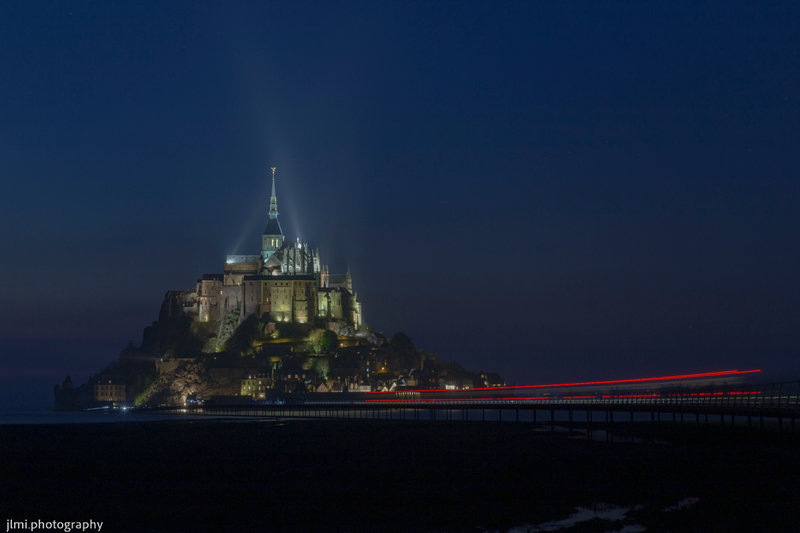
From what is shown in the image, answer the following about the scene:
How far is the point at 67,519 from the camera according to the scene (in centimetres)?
2928

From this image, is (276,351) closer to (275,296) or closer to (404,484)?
(275,296)

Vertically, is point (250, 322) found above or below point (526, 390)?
above

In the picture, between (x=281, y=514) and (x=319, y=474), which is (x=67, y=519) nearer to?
(x=281, y=514)

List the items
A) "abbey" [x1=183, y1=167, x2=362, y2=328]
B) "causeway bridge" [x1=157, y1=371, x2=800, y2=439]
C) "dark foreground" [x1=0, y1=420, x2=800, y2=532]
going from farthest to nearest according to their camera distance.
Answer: "abbey" [x1=183, y1=167, x2=362, y2=328] < "causeway bridge" [x1=157, y1=371, x2=800, y2=439] < "dark foreground" [x1=0, y1=420, x2=800, y2=532]

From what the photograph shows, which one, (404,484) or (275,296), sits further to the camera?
(275,296)

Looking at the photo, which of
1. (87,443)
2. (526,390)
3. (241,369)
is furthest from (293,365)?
(87,443)

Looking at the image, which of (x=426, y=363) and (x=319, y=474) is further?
(x=426, y=363)

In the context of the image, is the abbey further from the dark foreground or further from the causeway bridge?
the dark foreground

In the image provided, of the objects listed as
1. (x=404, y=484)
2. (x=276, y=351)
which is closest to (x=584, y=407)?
(x=404, y=484)

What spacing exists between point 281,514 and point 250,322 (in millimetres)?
159390

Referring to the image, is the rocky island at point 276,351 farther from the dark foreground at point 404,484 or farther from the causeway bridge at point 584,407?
the dark foreground at point 404,484

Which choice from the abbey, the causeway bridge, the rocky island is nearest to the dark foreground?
the causeway bridge

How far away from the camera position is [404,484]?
126 ft

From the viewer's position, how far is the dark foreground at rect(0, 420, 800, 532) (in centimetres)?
2864
